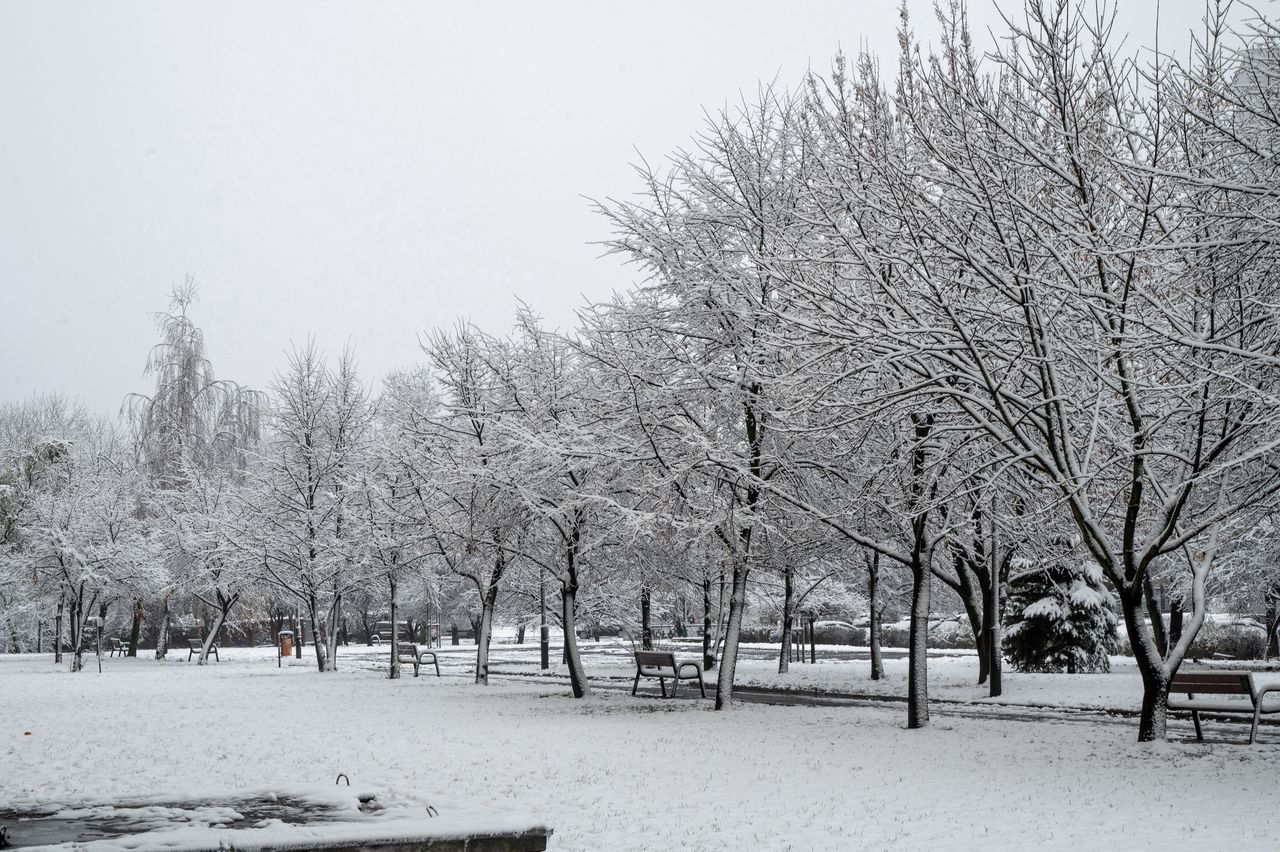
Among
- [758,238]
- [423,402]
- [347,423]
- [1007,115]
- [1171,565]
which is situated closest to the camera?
[1007,115]

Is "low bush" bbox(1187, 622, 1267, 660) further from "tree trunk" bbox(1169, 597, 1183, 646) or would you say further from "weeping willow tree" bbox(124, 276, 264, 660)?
"weeping willow tree" bbox(124, 276, 264, 660)

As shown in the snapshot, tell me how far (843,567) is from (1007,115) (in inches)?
628

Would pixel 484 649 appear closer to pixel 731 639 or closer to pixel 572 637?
pixel 572 637

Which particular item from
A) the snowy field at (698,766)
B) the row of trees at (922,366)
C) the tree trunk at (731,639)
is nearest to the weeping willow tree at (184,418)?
the row of trees at (922,366)

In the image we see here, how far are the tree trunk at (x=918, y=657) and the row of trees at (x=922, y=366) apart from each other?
6cm

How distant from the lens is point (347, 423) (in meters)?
30.6

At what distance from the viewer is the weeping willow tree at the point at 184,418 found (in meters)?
37.3

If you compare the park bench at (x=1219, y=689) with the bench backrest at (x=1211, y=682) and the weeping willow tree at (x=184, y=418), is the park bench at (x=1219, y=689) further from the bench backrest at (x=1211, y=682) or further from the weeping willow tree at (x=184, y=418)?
the weeping willow tree at (x=184, y=418)

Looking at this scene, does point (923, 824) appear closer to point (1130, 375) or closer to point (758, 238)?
point (1130, 375)

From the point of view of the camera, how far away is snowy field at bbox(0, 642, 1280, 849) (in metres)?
7.52

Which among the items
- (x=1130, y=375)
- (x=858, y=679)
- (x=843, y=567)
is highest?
(x=1130, y=375)

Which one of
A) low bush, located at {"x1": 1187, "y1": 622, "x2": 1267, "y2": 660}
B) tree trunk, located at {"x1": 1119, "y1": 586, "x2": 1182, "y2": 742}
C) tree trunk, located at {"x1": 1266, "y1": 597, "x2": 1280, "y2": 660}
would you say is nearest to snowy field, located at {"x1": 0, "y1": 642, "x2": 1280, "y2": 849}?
tree trunk, located at {"x1": 1119, "y1": 586, "x2": 1182, "y2": 742}

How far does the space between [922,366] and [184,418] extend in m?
32.9

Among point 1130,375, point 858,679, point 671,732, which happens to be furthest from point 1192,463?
point 858,679
